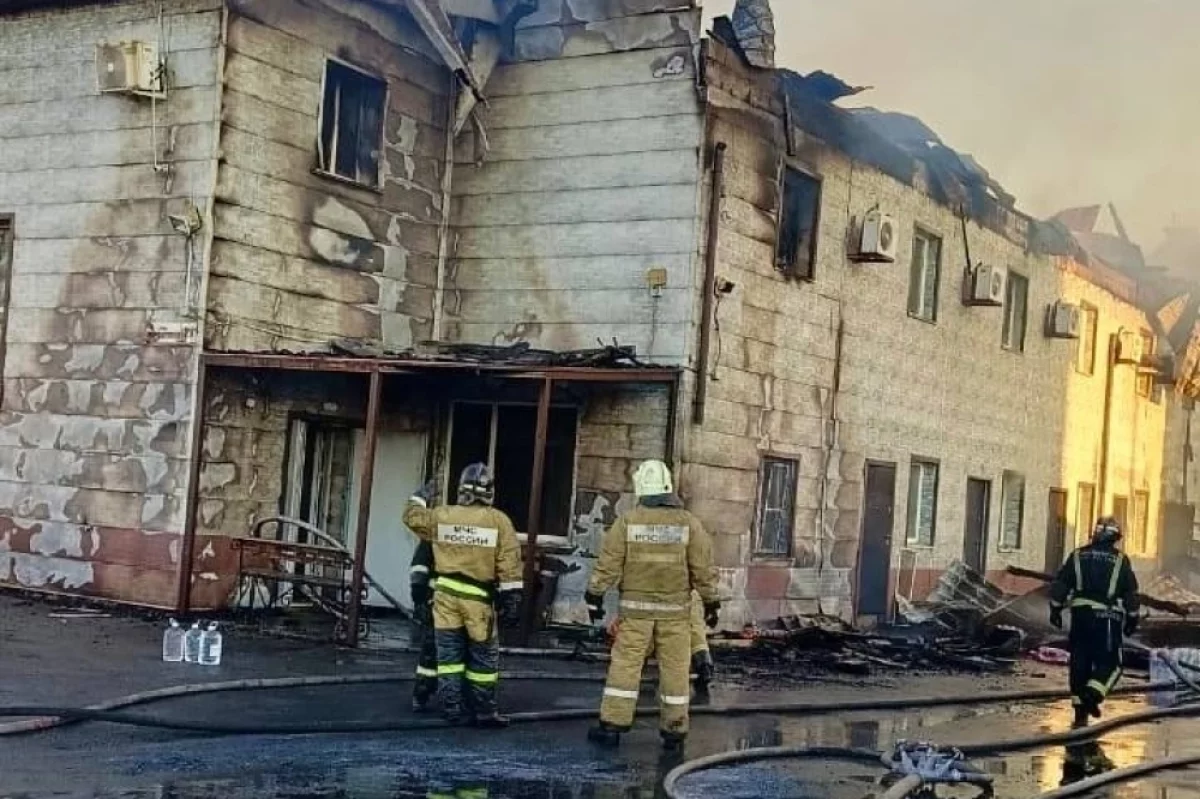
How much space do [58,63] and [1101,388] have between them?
17227mm

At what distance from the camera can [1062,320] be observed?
21.6 meters

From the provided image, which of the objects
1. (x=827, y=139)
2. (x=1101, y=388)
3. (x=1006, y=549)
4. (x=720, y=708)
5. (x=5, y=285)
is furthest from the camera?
(x=1101, y=388)

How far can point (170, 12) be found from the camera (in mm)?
14094

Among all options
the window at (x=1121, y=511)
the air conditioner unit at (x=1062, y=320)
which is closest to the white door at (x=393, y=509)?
the air conditioner unit at (x=1062, y=320)

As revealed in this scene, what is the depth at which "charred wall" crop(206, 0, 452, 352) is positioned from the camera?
13.9m

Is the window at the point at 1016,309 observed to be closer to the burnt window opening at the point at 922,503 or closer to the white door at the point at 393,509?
the burnt window opening at the point at 922,503

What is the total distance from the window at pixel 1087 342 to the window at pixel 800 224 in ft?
28.6

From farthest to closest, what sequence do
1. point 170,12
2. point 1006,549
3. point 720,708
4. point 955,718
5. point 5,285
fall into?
point 1006,549 < point 5,285 < point 170,12 < point 955,718 < point 720,708

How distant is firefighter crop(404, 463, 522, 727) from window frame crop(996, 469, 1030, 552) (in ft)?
43.7

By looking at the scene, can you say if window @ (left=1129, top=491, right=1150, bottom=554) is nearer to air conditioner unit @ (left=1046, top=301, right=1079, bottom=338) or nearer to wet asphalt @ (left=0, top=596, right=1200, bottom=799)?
air conditioner unit @ (left=1046, top=301, right=1079, bottom=338)

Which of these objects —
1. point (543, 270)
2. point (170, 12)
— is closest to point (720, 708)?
point (543, 270)

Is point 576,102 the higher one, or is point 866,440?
point 576,102

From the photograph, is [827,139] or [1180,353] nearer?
[827,139]

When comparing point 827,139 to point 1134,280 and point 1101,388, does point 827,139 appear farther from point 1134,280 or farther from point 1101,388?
point 1134,280
